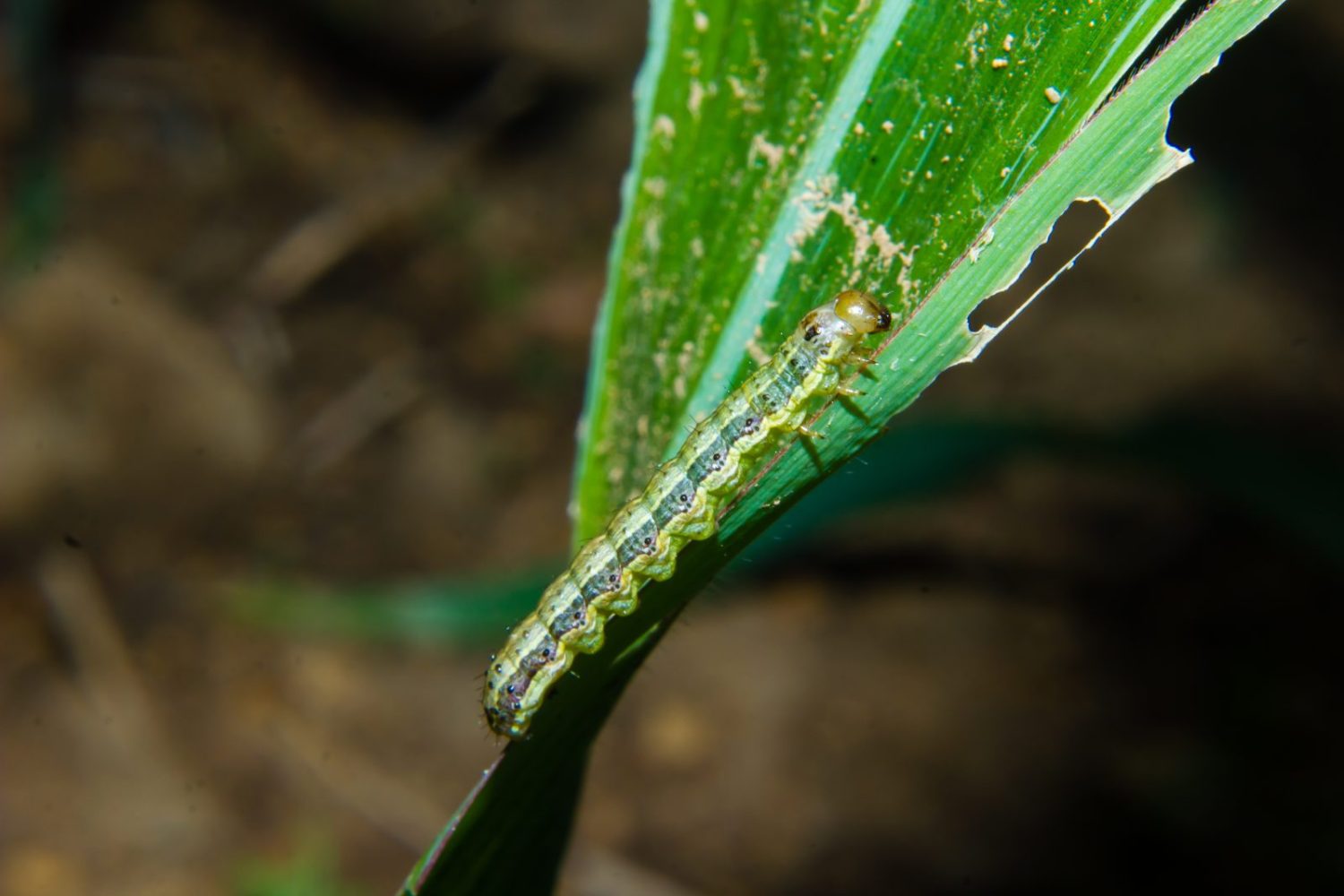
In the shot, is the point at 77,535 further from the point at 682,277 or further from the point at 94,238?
the point at 682,277

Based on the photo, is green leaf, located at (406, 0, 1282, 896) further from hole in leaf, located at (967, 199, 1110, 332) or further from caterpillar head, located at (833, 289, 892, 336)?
hole in leaf, located at (967, 199, 1110, 332)

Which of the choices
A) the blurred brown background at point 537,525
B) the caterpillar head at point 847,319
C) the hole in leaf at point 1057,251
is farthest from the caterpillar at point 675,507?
the hole in leaf at point 1057,251

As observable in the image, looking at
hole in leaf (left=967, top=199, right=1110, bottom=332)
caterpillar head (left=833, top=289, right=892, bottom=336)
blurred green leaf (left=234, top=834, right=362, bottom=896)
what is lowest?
caterpillar head (left=833, top=289, right=892, bottom=336)

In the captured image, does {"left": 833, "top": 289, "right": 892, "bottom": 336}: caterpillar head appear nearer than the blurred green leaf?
Yes

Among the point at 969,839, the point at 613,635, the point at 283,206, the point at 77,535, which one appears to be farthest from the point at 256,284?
the point at 613,635

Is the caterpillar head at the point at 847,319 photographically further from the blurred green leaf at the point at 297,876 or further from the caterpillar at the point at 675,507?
the blurred green leaf at the point at 297,876

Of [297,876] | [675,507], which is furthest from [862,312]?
[297,876]

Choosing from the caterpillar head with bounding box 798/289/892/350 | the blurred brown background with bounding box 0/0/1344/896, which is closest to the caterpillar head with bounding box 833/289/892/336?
the caterpillar head with bounding box 798/289/892/350
